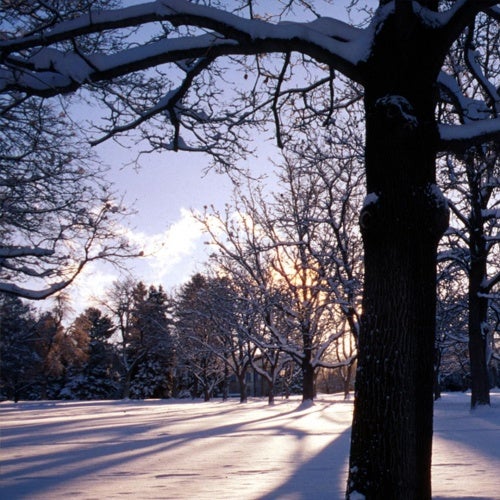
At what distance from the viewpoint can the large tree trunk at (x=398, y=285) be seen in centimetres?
410

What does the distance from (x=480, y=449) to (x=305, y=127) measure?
17.8 feet

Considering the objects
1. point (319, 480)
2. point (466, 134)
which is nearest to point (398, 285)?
point (466, 134)

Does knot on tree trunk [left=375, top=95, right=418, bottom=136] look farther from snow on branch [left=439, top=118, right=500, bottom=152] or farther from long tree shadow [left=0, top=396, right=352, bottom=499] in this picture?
long tree shadow [left=0, top=396, right=352, bottom=499]

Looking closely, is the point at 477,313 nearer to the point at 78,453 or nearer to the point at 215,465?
the point at 215,465

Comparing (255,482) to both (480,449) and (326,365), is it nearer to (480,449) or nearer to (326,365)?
(480,449)

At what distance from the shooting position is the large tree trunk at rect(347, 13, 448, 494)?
4.10 meters

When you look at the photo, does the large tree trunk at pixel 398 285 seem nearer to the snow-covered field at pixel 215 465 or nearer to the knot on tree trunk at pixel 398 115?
the knot on tree trunk at pixel 398 115

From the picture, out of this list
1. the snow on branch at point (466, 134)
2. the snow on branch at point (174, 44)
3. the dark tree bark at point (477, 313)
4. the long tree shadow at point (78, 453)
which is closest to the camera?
the snow on branch at point (466, 134)

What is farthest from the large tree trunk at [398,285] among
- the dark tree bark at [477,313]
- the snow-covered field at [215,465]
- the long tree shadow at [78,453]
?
the dark tree bark at [477,313]

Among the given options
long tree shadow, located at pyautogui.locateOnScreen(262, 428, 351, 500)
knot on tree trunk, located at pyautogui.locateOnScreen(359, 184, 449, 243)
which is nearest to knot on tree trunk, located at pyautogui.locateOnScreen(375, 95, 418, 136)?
Result: knot on tree trunk, located at pyautogui.locateOnScreen(359, 184, 449, 243)

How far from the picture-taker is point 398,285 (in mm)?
4277

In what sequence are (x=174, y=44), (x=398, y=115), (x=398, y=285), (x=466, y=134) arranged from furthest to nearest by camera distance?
(x=174, y=44) → (x=466, y=134) → (x=398, y=115) → (x=398, y=285)

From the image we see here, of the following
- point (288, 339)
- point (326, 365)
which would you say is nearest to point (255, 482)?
point (326, 365)

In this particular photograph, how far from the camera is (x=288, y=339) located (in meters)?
27.0
